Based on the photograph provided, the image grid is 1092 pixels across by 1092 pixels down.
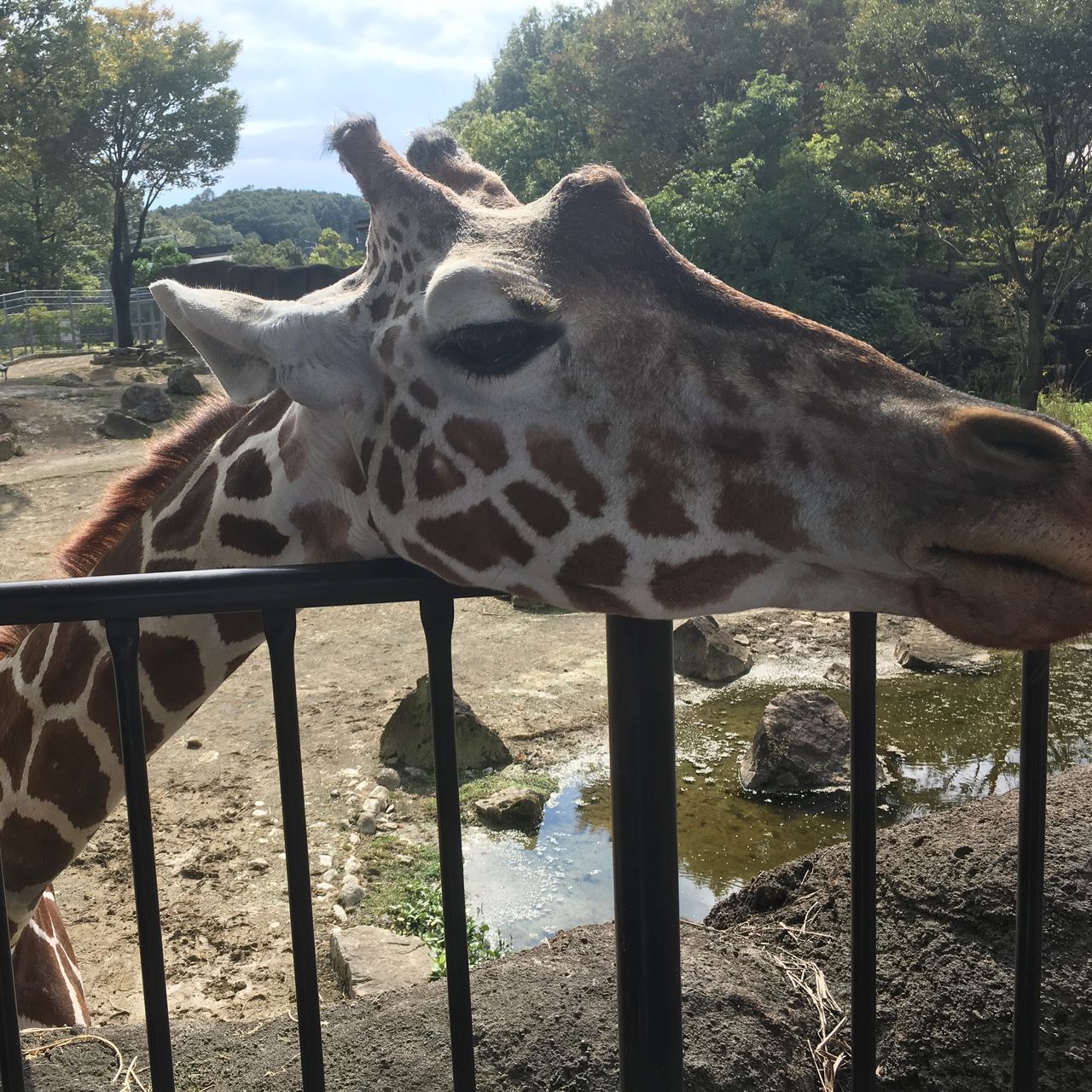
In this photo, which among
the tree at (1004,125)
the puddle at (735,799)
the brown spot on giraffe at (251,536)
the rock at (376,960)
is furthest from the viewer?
the tree at (1004,125)

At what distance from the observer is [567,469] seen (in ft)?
4.81

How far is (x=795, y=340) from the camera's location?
4.75ft

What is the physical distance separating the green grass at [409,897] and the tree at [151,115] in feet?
74.5

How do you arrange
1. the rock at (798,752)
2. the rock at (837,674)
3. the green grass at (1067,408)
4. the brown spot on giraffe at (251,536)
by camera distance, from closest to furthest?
1. the brown spot on giraffe at (251,536)
2. the rock at (798,752)
3. the rock at (837,674)
4. the green grass at (1067,408)

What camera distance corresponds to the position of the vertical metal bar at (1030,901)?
4.62ft

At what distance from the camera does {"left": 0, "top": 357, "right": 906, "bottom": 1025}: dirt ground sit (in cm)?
392

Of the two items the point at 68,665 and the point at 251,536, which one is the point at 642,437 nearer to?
the point at 251,536

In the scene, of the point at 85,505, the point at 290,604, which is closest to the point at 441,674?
the point at 290,604

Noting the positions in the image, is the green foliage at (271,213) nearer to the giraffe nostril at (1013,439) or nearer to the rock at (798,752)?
the rock at (798,752)

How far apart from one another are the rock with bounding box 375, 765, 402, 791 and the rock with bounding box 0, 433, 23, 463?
1036 cm

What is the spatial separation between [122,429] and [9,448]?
1.66 m

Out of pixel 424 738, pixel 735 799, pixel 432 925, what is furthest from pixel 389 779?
pixel 735 799

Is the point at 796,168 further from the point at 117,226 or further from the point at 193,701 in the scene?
the point at 193,701

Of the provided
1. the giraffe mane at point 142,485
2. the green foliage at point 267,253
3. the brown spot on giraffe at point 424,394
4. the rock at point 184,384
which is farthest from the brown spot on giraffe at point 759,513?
the green foliage at point 267,253
